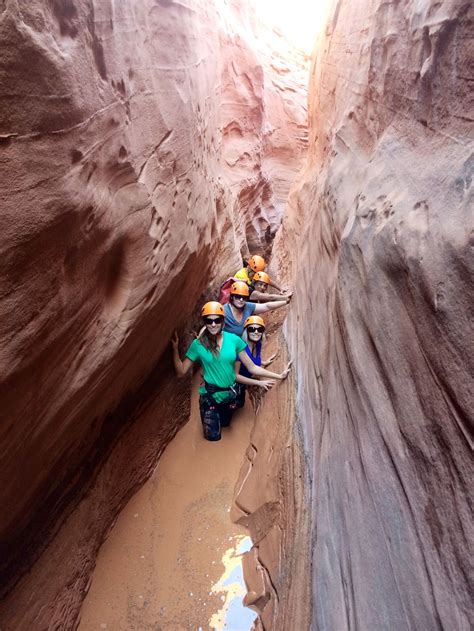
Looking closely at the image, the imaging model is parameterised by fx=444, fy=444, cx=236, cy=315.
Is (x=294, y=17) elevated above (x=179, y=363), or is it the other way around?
(x=294, y=17)

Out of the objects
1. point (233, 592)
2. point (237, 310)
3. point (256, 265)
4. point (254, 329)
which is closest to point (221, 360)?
point (254, 329)

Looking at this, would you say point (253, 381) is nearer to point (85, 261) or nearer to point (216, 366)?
point (216, 366)

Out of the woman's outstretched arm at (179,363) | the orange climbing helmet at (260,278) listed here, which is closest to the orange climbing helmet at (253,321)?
the woman's outstretched arm at (179,363)

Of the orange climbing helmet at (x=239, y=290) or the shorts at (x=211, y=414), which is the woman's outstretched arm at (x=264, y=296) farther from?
the shorts at (x=211, y=414)

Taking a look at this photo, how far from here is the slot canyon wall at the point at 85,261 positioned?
2.27 meters

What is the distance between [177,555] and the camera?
3.85m

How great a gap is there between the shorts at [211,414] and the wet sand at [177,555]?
0.16 meters

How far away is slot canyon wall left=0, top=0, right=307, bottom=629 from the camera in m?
2.27

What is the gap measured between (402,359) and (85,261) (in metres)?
2.05

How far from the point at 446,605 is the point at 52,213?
251 centimetres

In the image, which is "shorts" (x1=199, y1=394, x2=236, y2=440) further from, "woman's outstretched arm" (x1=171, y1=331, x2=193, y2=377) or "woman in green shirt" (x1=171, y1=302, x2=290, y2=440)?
"woman's outstretched arm" (x1=171, y1=331, x2=193, y2=377)

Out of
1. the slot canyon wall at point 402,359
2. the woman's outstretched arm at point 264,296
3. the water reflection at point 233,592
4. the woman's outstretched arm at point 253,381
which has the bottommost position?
the woman's outstretched arm at point 264,296

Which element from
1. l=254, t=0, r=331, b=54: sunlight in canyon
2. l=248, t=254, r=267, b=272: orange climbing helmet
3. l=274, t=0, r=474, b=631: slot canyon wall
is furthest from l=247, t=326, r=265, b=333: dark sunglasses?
l=254, t=0, r=331, b=54: sunlight in canyon

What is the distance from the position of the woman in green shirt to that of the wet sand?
0.38m
